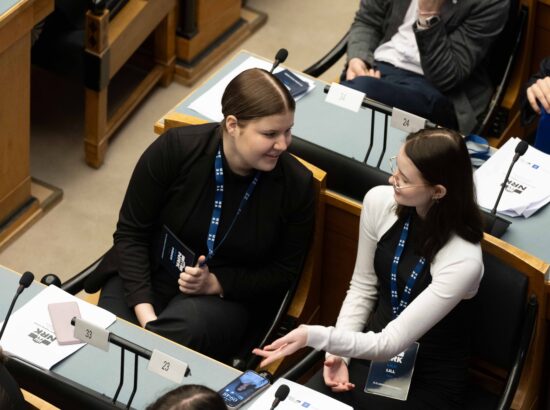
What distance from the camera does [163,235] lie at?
9.23 ft

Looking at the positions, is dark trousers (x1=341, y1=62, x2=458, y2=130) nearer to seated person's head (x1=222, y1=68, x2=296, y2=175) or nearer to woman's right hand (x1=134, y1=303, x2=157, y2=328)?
seated person's head (x1=222, y1=68, x2=296, y2=175)

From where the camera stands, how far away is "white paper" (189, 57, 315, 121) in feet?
10.4

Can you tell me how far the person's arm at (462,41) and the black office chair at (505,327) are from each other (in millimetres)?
1040

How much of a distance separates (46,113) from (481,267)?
95.1 inches

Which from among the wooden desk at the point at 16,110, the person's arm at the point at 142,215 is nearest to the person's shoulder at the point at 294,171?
the person's arm at the point at 142,215

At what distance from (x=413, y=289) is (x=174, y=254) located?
24.4 inches

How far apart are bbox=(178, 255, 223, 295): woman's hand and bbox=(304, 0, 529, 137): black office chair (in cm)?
111

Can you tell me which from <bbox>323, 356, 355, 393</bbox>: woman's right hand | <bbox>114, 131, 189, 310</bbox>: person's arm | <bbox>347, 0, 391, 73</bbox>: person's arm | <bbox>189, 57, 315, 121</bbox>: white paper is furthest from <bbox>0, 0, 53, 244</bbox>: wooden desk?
<bbox>323, 356, 355, 393</bbox>: woman's right hand

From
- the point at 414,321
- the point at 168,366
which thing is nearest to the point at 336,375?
the point at 414,321

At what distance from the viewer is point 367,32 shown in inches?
145

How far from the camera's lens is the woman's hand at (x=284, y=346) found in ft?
7.84

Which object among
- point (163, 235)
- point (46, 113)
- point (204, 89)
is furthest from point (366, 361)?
point (46, 113)

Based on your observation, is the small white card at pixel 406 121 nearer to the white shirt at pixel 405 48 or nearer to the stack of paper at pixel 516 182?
the stack of paper at pixel 516 182

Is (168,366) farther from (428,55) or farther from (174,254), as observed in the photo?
(428,55)
